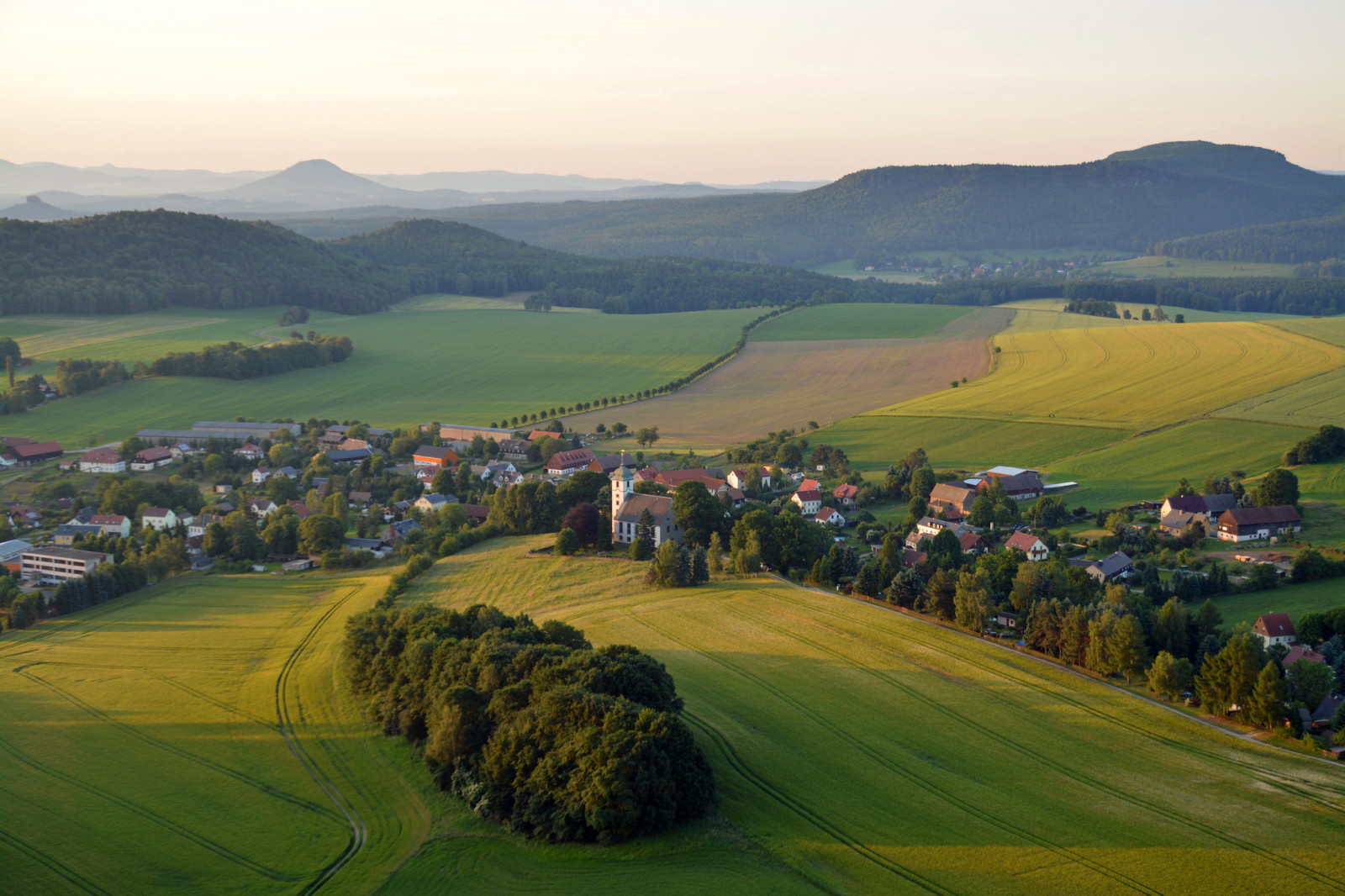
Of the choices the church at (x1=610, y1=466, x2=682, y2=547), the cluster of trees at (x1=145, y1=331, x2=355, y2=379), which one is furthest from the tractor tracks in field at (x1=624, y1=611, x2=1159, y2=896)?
the cluster of trees at (x1=145, y1=331, x2=355, y2=379)

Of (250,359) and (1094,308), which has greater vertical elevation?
(1094,308)

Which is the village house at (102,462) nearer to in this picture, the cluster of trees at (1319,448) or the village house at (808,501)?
the village house at (808,501)

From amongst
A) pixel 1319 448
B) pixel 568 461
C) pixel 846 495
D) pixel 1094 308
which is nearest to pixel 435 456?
pixel 568 461

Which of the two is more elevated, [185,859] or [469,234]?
[469,234]

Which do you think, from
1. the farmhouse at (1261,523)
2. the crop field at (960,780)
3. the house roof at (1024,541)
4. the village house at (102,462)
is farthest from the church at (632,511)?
the village house at (102,462)

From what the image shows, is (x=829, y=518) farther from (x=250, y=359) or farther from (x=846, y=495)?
(x=250, y=359)

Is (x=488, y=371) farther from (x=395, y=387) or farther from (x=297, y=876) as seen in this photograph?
(x=297, y=876)

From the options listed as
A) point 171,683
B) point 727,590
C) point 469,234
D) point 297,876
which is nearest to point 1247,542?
point 727,590
